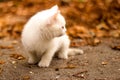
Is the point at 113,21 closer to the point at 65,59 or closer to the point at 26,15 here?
the point at 26,15

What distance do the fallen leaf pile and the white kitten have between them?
1.62 metres

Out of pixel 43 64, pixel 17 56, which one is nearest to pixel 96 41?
pixel 17 56

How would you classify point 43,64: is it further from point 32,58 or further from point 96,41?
point 96,41

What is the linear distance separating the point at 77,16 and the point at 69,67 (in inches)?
110

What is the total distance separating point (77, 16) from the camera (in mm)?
6480

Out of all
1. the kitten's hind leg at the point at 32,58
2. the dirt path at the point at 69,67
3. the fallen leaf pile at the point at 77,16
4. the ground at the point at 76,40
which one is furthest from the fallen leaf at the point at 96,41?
the kitten's hind leg at the point at 32,58

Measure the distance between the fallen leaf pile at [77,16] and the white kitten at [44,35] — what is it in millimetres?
1624

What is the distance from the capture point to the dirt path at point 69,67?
352 centimetres

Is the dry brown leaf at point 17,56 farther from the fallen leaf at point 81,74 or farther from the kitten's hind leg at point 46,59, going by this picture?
the fallen leaf at point 81,74

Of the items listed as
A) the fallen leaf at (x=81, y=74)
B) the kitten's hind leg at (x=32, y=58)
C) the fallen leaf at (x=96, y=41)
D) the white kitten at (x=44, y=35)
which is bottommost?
the fallen leaf at (x=96, y=41)

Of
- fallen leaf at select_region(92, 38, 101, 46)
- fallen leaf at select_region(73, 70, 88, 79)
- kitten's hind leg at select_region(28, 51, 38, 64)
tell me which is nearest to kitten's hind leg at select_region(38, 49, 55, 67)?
kitten's hind leg at select_region(28, 51, 38, 64)

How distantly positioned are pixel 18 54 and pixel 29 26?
84 centimetres

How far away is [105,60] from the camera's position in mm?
4125

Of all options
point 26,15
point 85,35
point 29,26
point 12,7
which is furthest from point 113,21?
point 29,26
